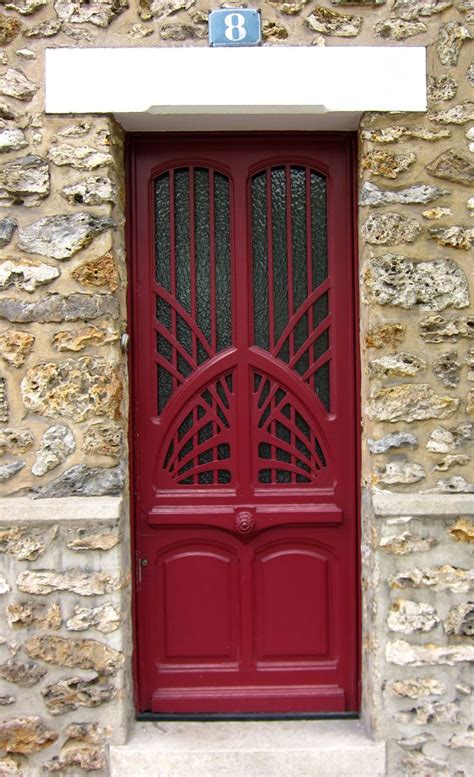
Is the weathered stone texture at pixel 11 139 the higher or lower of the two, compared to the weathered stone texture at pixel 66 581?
higher

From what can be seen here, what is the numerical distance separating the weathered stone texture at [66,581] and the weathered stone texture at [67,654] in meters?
0.23

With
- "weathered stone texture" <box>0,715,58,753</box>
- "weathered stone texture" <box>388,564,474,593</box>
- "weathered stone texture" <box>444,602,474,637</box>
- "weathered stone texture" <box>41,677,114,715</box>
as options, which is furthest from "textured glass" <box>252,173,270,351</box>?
"weathered stone texture" <box>0,715,58,753</box>

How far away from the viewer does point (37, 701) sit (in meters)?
3.35

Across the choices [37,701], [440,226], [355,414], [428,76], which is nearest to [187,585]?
[37,701]

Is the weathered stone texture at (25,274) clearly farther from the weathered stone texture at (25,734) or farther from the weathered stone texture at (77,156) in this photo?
the weathered stone texture at (25,734)

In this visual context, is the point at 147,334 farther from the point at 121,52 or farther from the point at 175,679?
the point at 175,679

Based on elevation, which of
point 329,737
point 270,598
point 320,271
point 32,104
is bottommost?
point 329,737

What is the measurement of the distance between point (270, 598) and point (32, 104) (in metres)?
2.62

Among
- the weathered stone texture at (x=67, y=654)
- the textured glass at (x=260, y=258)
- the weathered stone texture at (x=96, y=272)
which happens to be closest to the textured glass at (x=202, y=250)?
the textured glass at (x=260, y=258)

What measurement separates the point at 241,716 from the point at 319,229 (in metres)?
2.46

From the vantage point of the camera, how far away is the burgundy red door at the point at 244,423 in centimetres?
364

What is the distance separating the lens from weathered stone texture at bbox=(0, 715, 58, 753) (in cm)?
333

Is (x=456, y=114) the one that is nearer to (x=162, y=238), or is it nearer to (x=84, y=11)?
(x=162, y=238)

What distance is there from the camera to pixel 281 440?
3.67 metres
